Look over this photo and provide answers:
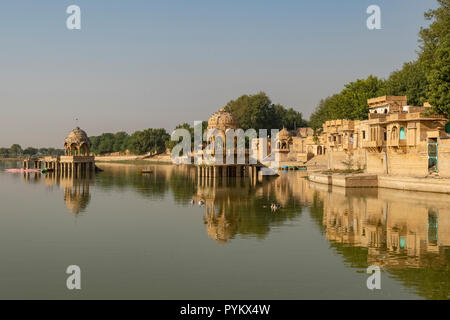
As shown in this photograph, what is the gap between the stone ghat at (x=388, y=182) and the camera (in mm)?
34594

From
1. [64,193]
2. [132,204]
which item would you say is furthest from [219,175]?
[132,204]

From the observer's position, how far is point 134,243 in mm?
20031

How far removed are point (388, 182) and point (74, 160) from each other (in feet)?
159

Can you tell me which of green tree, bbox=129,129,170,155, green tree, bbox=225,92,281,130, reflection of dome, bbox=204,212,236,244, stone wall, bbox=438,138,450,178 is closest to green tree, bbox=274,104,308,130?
green tree, bbox=225,92,281,130

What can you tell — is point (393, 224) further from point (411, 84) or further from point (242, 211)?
point (411, 84)

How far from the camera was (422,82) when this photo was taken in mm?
51375

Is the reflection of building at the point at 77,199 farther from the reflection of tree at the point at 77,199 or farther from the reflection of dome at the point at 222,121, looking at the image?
the reflection of dome at the point at 222,121

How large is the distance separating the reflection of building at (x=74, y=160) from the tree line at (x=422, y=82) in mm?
38626

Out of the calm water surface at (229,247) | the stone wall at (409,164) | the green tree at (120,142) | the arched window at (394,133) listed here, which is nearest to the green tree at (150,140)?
the green tree at (120,142)

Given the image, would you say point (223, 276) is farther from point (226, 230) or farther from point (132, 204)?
point (132, 204)

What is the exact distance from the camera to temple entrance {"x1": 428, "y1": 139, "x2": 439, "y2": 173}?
121ft
